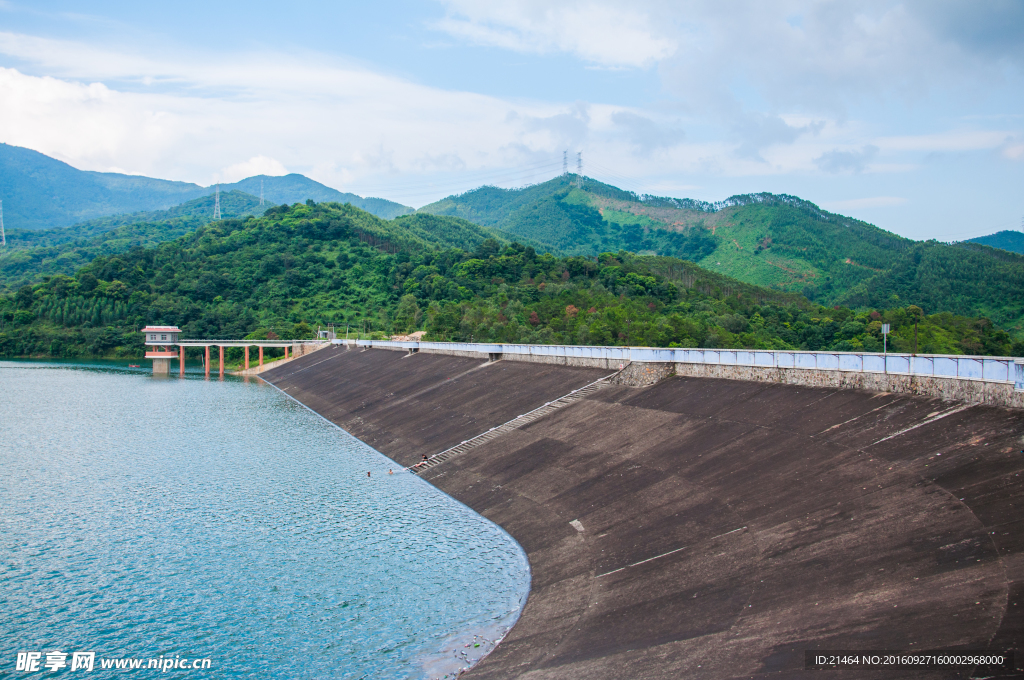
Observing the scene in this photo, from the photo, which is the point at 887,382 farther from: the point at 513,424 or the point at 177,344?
the point at 177,344

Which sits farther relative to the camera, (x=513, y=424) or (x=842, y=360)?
(x=513, y=424)

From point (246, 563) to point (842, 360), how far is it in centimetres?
2285

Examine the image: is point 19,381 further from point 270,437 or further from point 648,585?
point 648,585

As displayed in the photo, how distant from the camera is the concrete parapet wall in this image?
2044 centimetres

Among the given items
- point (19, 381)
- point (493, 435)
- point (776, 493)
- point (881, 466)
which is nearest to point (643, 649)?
point (776, 493)

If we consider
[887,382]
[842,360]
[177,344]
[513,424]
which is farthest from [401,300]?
[887,382]

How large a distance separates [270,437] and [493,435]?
19947 millimetres

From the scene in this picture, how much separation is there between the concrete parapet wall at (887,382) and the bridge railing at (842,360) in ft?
0.55

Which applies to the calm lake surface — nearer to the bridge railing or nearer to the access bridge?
the bridge railing

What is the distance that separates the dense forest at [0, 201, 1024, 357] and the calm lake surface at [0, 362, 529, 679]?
5362 cm

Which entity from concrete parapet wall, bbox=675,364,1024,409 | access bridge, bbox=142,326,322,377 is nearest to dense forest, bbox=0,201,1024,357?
access bridge, bbox=142,326,322,377

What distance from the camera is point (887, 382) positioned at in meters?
25.3

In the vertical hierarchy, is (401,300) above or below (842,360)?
above

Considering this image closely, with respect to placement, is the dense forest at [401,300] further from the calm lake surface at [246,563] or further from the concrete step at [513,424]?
the calm lake surface at [246,563]
